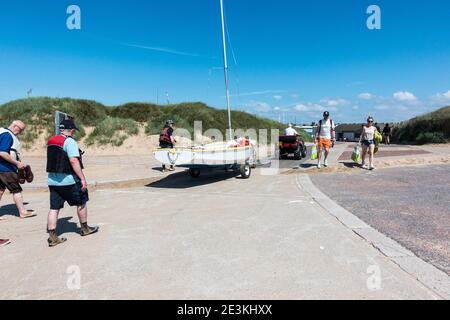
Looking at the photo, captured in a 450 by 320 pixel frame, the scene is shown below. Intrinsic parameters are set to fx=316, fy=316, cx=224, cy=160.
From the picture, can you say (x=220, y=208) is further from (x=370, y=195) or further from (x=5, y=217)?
(x=5, y=217)

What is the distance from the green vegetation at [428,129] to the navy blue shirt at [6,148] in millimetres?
30667

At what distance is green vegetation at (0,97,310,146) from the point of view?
2523 centimetres

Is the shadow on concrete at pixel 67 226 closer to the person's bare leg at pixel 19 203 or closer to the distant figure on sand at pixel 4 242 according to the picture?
the distant figure on sand at pixel 4 242

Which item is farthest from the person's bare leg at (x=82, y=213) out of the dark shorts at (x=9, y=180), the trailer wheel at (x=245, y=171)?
the trailer wheel at (x=245, y=171)

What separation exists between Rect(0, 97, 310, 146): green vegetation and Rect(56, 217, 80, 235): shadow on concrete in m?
18.6

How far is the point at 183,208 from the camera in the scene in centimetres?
691

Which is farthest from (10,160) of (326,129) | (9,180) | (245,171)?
(326,129)

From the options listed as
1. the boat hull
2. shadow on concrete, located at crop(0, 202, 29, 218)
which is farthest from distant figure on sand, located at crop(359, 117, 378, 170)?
→ shadow on concrete, located at crop(0, 202, 29, 218)

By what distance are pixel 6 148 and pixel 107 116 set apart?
83.2ft

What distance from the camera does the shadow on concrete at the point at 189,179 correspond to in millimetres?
10160

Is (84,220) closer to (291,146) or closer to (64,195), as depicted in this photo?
(64,195)

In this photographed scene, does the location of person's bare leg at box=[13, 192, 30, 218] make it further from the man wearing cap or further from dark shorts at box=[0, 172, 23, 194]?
the man wearing cap

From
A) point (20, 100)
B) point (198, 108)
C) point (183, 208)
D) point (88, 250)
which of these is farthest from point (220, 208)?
point (20, 100)

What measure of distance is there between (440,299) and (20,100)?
3626 centimetres
